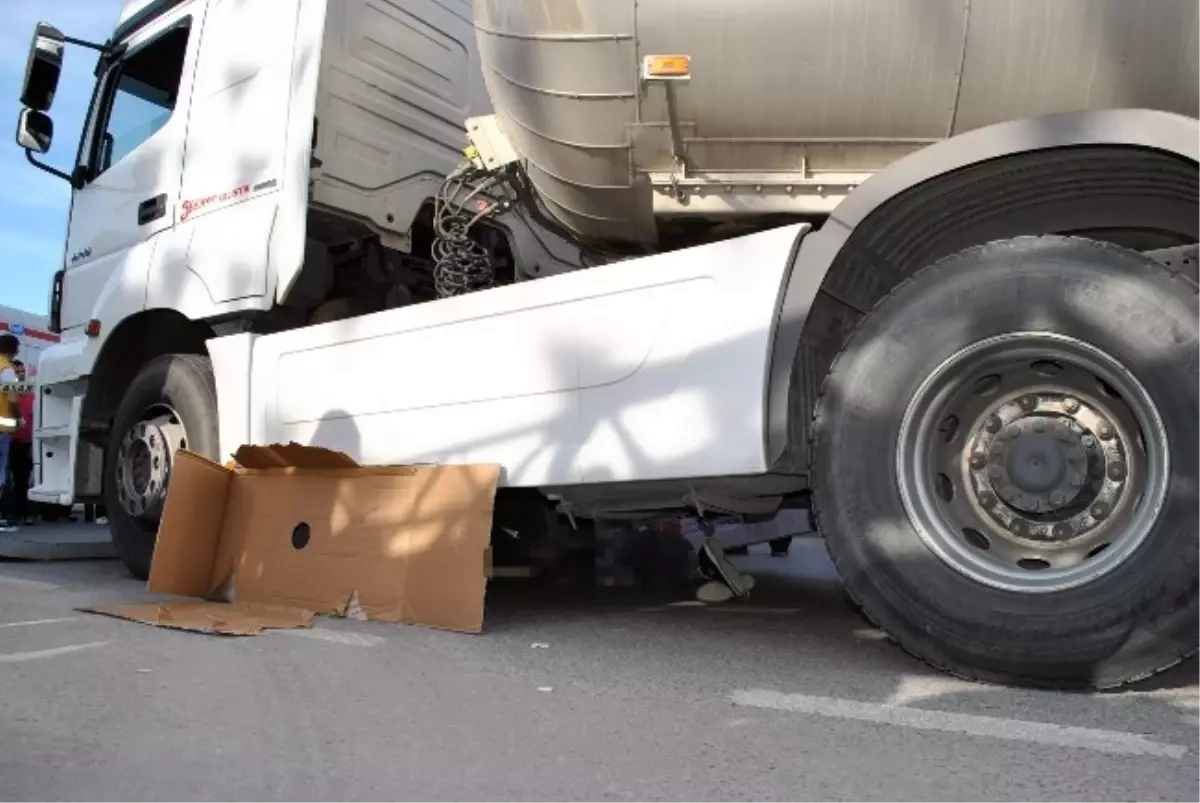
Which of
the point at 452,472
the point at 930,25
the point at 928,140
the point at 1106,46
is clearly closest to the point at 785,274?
the point at 928,140

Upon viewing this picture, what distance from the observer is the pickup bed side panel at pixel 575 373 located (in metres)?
2.87

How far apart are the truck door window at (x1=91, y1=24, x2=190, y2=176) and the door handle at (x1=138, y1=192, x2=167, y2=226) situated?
38 cm

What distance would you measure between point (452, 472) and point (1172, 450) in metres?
2.29

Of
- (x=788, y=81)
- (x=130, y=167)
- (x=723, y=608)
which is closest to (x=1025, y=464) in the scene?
(x=788, y=81)

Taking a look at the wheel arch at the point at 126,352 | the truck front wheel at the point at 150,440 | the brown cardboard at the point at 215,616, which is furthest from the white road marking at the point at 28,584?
the brown cardboard at the point at 215,616

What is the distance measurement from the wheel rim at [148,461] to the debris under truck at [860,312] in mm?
917

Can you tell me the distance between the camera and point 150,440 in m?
4.79

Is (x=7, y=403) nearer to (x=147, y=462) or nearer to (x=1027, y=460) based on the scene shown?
(x=147, y=462)

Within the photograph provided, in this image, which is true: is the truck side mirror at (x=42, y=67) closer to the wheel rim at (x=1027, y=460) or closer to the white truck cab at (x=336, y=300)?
the white truck cab at (x=336, y=300)

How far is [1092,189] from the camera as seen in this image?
2.76 metres

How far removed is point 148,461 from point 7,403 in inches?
174

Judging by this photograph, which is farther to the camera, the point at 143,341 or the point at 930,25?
the point at 143,341

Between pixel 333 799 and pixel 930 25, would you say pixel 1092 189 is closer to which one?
pixel 930 25

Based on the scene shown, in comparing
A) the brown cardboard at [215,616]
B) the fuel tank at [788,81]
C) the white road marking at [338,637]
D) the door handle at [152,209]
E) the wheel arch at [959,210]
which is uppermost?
the door handle at [152,209]
